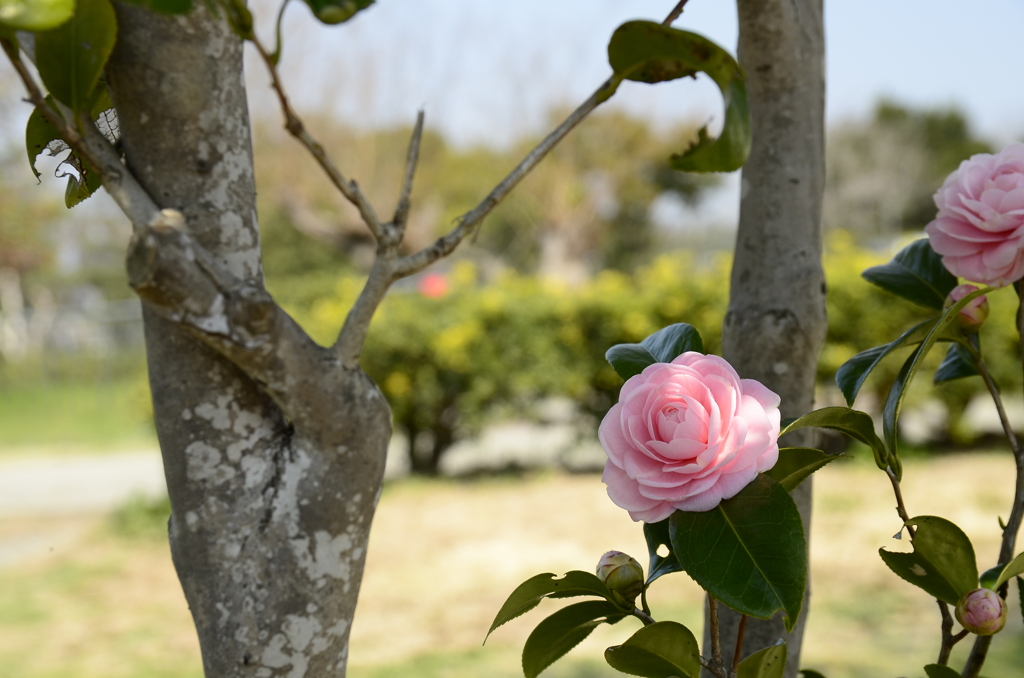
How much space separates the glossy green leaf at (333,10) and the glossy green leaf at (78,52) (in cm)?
22

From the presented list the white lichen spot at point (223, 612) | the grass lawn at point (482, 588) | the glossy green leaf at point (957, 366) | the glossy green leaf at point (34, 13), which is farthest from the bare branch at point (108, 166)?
the grass lawn at point (482, 588)

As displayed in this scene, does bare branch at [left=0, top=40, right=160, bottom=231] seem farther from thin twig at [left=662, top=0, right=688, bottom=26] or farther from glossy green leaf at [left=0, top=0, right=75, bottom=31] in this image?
thin twig at [left=662, top=0, right=688, bottom=26]

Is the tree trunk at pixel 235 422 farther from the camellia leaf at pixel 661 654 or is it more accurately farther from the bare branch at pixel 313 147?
the camellia leaf at pixel 661 654

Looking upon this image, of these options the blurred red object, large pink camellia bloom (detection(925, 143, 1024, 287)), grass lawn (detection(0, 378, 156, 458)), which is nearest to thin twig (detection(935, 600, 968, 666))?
large pink camellia bloom (detection(925, 143, 1024, 287))

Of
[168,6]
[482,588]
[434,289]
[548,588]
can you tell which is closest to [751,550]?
[548,588]

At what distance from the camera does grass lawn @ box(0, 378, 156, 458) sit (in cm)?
797

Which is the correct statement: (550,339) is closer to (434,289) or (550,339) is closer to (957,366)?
(434,289)

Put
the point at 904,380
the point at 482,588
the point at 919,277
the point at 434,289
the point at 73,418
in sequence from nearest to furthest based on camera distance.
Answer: the point at 904,380
the point at 919,277
the point at 482,588
the point at 434,289
the point at 73,418

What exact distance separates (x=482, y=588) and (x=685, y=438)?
323 centimetres

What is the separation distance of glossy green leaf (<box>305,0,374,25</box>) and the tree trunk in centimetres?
24

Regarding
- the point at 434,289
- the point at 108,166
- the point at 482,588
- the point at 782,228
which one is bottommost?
the point at 482,588

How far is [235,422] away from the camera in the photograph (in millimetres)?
837

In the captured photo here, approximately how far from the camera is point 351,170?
1146 centimetres

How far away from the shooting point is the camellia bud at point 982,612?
853 millimetres
